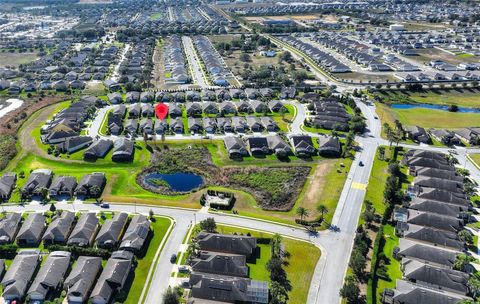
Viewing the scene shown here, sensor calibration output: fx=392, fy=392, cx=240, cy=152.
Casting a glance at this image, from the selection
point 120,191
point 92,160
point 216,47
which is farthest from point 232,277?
point 216,47

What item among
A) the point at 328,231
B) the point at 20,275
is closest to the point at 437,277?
the point at 328,231

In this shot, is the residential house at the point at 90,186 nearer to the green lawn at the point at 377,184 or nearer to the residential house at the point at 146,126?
the residential house at the point at 146,126

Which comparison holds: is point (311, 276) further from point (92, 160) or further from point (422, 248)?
point (92, 160)

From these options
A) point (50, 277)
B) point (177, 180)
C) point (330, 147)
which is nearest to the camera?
point (50, 277)

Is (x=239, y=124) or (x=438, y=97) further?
(x=438, y=97)

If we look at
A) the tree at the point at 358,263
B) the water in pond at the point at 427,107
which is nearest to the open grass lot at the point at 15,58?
the water in pond at the point at 427,107

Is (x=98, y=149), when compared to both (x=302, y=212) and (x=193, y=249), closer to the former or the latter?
(x=193, y=249)
